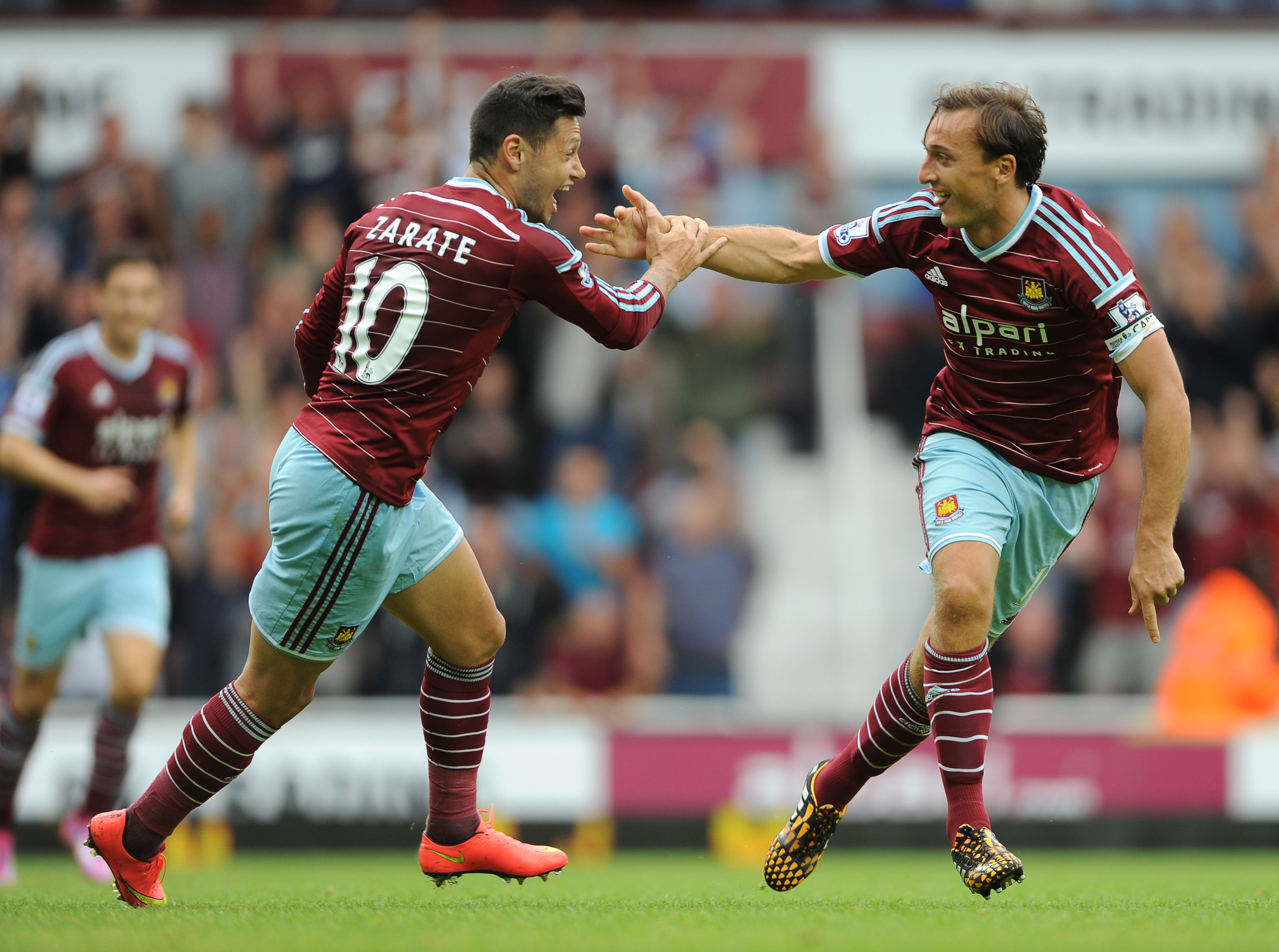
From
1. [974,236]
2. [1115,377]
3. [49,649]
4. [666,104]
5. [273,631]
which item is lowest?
[49,649]

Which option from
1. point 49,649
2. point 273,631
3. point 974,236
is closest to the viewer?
point 273,631

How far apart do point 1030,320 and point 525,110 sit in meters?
1.76

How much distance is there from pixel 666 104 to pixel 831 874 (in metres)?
7.37

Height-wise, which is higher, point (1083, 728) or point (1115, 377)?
point (1115, 377)

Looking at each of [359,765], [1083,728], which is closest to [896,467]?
[1083,728]

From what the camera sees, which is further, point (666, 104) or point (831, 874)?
point (666, 104)

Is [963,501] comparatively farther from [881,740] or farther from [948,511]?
[881,740]

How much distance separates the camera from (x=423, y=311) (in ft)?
15.6

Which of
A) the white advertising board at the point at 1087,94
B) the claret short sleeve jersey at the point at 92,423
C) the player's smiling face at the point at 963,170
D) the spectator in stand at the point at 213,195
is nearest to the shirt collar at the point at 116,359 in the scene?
the claret short sleeve jersey at the point at 92,423

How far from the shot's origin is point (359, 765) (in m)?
9.68

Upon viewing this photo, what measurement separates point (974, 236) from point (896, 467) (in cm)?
734

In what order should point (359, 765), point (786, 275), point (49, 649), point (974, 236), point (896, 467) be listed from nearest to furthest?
point (974, 236)
point (786, 275)
point (49, 649)
point (359, 765)
point (896, 467)

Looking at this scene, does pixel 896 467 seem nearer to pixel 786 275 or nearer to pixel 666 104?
pixel 666 104

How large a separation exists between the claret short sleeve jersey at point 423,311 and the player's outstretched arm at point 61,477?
257cm
